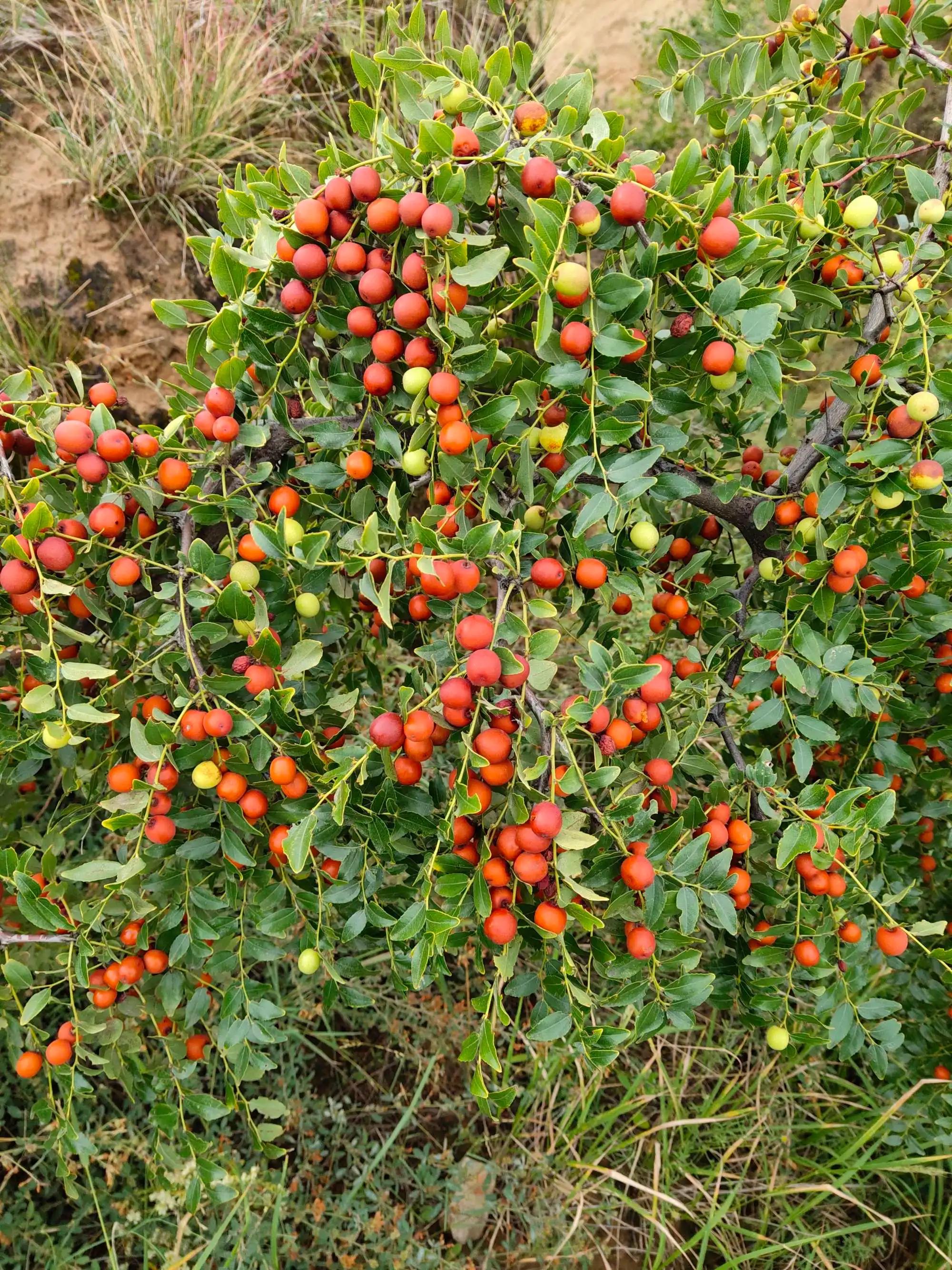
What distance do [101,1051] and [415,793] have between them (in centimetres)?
90

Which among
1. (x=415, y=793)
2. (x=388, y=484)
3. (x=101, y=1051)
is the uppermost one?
(x=388, y=484)

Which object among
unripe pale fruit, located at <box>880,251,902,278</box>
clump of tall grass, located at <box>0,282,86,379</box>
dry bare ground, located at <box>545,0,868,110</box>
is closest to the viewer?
unripe pale fruit, located at <box>880,251,902,278</box>

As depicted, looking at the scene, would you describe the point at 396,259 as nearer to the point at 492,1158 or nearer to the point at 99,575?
the point at 99,575

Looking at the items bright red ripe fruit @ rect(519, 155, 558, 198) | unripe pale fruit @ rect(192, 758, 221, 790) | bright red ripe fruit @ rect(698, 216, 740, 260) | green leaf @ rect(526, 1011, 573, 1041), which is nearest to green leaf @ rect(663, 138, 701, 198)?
bright red ripe fruit @ rect(698, 216, 740, 260)

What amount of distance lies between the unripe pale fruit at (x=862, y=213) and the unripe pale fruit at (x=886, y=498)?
394mm

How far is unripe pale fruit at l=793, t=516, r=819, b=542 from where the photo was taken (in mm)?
1351

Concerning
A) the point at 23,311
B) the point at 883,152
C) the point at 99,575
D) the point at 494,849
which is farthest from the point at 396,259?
the point at 23,311

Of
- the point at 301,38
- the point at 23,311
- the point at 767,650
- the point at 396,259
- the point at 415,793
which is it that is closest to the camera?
the point at 396,259

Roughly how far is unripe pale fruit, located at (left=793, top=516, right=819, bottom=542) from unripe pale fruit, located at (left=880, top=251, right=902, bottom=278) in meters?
A: 0.41

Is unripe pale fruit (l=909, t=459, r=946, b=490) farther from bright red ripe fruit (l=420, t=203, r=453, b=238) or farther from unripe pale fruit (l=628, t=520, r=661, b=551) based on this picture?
bright red ripe fruit (l=420, t=203, r=453, b=238)

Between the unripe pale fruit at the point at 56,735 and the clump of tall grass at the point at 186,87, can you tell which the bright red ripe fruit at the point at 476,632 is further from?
the clump of tall grass at the point at 186,87

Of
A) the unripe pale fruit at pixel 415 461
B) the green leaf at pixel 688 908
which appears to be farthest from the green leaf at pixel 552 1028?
the unripe pale fruit at pixel 415 461

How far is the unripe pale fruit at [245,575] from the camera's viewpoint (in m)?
1.21

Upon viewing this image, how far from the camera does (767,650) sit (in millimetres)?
1438
